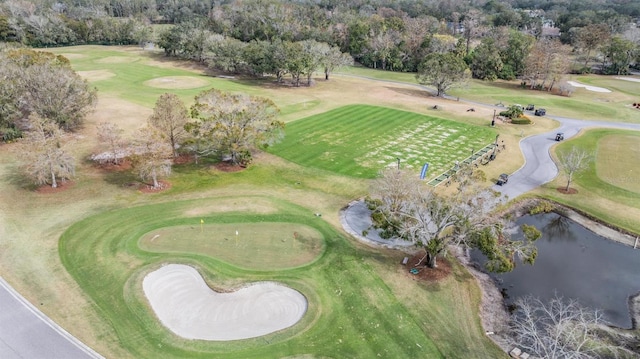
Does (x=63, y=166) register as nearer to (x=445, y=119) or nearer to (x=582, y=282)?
(x=582, y=282)

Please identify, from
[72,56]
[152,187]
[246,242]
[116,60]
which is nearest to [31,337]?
[246,242]

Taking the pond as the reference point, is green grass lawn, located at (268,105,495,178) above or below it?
above

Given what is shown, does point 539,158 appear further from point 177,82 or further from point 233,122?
point 177,82

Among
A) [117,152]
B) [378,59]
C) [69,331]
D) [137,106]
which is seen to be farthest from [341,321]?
Result: [378,59]

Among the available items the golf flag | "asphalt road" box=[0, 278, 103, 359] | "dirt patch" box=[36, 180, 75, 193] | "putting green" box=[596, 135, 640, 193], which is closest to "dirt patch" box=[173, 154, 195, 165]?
"dirt patch" box=[36, 180, 75, 193]

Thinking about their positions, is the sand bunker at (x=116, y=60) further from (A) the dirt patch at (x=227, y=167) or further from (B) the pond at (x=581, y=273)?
(B) the pond at (x=581, y=273)

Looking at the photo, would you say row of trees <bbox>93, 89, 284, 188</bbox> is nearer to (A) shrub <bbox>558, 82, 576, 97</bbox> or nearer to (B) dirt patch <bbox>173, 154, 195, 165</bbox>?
(B) dirt patch <bbox>173, 154, 195, 165</bbox>

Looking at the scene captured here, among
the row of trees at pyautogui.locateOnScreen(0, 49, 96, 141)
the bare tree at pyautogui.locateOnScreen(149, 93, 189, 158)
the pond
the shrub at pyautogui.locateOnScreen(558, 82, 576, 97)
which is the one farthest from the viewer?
the shrub at pyautogui.locateOnScreen(558, 82, 576, 97)
